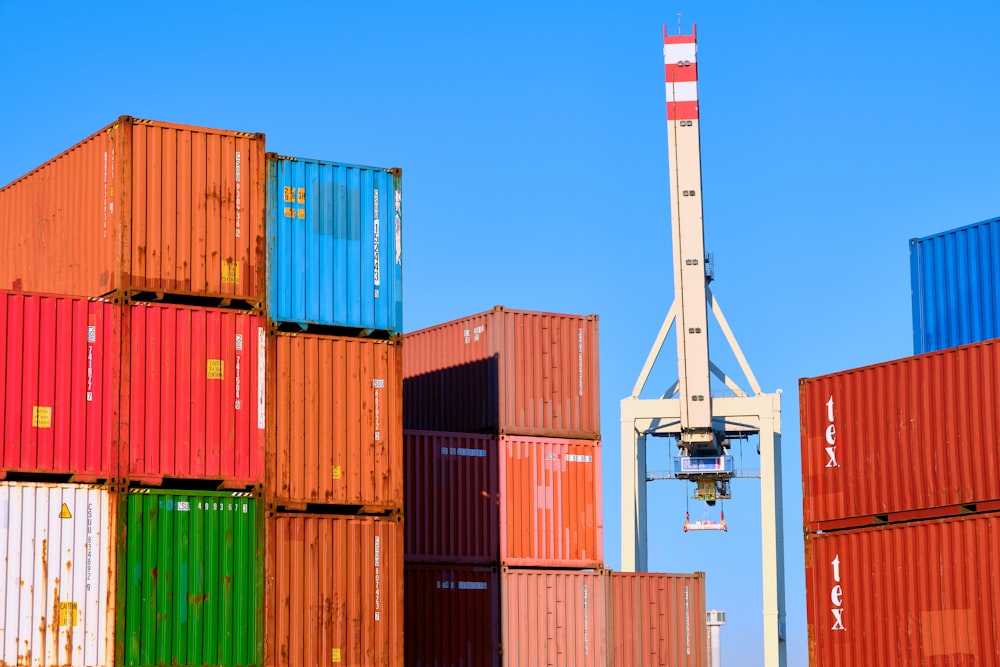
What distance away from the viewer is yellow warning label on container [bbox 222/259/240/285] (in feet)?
98.1

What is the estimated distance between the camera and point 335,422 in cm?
3045

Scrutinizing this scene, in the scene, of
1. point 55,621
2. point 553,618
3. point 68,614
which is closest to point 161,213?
point 68,614

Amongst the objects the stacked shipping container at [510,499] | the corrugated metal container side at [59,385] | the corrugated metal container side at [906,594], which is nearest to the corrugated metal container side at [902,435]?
the corrugated metal container side at [906,594]

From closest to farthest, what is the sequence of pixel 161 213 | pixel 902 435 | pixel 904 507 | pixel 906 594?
pixel 906 594, pixel 904 507, pixel 902 435, pixel 161 213

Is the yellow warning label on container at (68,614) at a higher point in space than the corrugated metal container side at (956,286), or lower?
lower

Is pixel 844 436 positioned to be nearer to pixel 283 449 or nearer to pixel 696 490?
pixel 283 449

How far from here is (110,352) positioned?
28391 millimetres

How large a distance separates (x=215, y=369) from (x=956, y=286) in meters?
15.5

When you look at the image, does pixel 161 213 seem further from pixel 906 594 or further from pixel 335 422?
pixel 906 594

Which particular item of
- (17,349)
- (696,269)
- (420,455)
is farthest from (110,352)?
(696,269)

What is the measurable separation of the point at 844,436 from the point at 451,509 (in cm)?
965

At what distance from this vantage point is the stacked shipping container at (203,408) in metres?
27.5

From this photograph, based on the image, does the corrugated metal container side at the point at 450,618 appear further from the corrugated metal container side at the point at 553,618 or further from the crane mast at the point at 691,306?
the crane mast at the point at 691,306

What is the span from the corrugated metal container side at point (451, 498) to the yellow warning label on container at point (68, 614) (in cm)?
982
